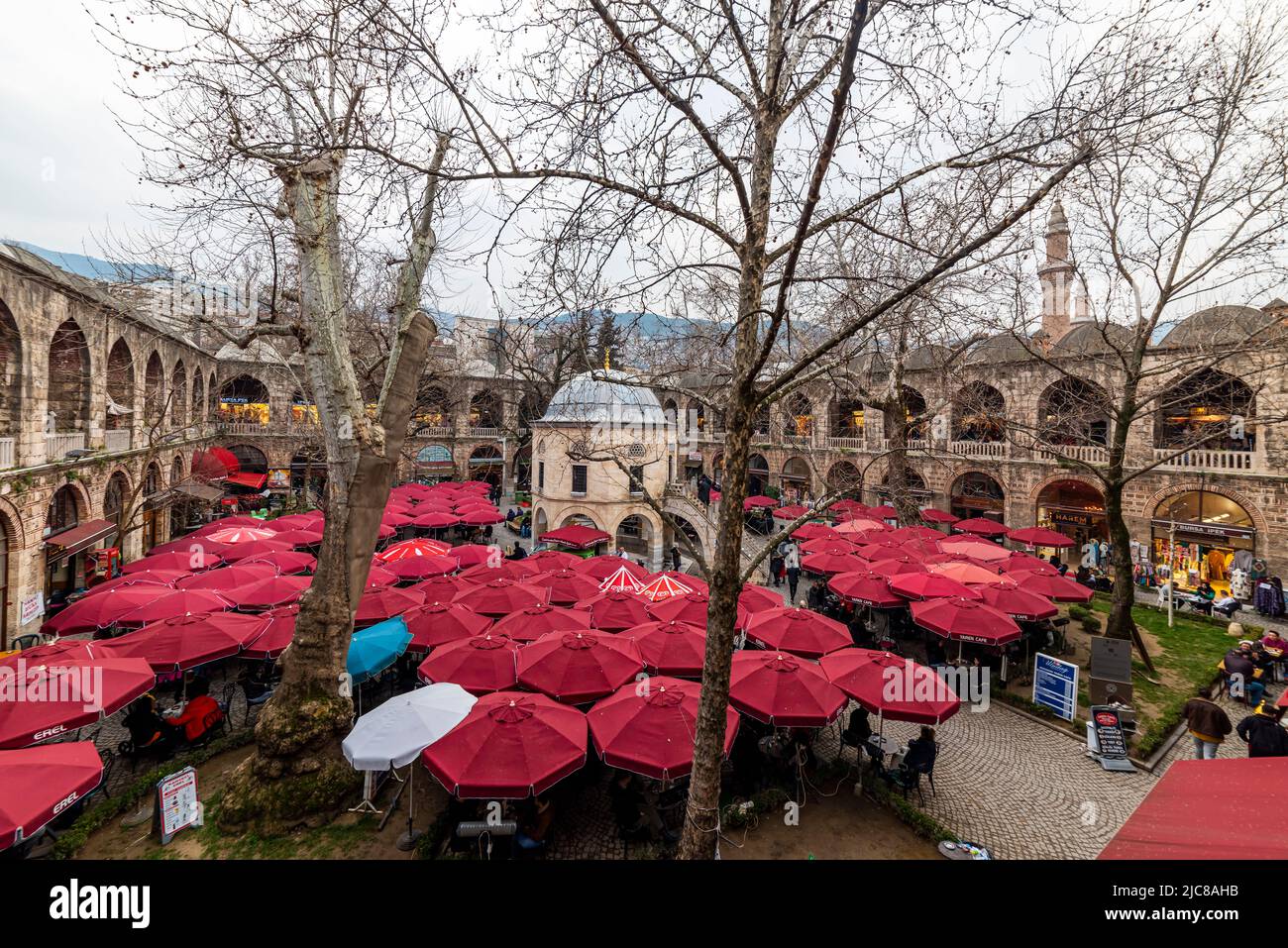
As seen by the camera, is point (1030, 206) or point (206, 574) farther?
point (206, 574)

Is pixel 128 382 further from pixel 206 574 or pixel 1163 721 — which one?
pixel 1163 721

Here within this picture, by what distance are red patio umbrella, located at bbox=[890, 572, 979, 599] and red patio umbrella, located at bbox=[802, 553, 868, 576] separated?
169 centimetres

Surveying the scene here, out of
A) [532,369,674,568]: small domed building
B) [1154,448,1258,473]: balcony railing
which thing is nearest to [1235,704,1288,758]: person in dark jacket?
[1154,448,1258,473]: balcony railing

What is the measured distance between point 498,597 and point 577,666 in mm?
4536

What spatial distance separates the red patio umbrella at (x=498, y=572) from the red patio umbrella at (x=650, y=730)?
751 centimetres

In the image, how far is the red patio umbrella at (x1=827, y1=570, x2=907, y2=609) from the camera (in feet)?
44.2

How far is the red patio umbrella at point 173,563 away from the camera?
14.3m

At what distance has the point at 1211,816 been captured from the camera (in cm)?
351

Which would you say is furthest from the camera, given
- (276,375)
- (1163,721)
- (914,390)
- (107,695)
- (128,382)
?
(276,375)

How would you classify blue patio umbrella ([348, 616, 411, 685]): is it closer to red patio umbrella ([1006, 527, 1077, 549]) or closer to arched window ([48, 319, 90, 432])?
arched window ([48, 319, 90, 432])

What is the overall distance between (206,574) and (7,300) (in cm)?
863
